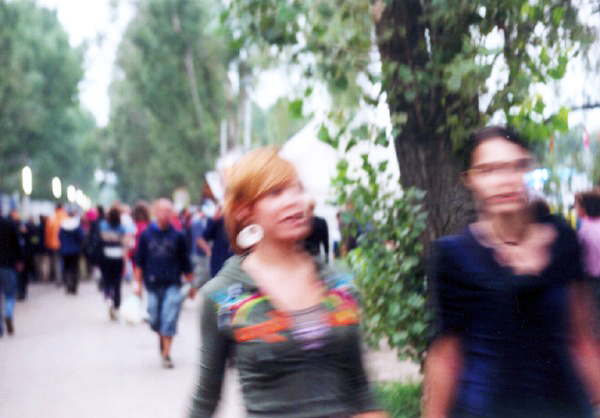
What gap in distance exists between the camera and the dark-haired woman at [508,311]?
2875 millimetres

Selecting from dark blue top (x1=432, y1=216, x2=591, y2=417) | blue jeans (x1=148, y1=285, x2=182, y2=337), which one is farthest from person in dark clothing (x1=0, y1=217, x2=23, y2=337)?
dark blue top (x1=432, y1=216, x2=591, y2=417)

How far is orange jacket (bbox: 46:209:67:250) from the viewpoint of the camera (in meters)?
23.2

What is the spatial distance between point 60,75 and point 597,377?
4975cm

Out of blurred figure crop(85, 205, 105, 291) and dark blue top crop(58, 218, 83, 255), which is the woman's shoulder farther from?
dark blue top crop(58, 218, 83, 255)

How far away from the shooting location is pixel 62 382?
9.95 meters

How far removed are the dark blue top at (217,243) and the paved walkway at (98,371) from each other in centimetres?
118

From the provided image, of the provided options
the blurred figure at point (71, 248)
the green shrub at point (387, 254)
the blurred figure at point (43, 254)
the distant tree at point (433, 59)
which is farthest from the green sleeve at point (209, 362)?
the blurred figure at point (43, 254)

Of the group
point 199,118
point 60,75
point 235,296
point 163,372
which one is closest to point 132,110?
point 60,75

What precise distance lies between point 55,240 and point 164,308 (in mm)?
14669

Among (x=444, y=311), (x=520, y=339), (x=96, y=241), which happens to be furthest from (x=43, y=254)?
(x=520, y=339)

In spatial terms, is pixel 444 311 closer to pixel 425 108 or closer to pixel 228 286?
pixel 228 286

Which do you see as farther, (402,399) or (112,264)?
(112,264)

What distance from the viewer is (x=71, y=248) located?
20734 millimetres

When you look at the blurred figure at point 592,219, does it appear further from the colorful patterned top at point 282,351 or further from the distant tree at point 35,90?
the distant tree at point 35,90
